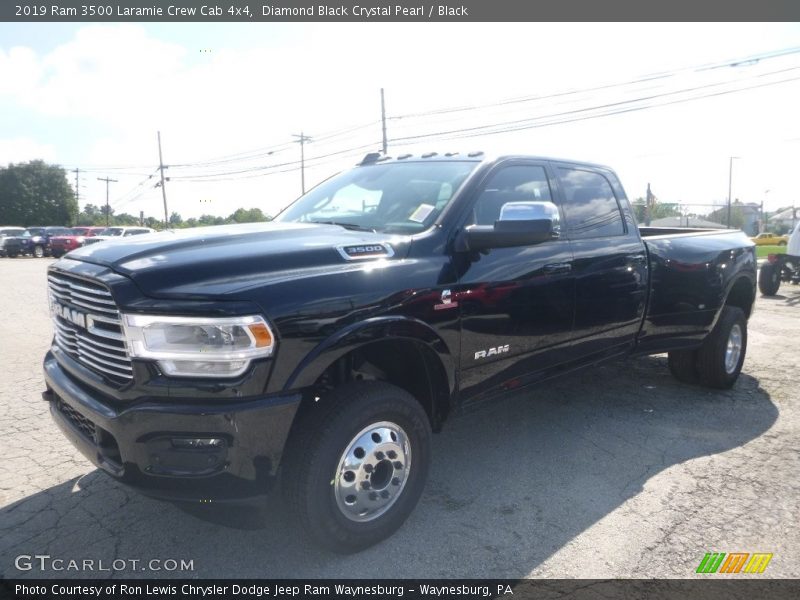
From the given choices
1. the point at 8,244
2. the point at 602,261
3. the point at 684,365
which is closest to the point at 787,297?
the point at 684,365

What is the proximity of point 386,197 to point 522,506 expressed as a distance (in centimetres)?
196

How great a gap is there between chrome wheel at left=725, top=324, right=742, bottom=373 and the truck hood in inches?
154

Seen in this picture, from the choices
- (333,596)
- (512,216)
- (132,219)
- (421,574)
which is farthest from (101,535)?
(132,219)

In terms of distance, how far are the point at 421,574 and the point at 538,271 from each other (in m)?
1.82

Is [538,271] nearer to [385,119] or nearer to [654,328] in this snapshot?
[654,328]

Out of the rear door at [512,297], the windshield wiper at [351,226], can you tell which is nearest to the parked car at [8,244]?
the windshield wiper at [351,226]

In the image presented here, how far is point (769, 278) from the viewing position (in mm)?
13258

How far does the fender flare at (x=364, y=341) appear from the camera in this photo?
247 cm

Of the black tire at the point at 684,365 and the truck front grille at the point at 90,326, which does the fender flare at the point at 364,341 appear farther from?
the black tire at the point at 684,365

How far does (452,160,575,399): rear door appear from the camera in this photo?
318cm

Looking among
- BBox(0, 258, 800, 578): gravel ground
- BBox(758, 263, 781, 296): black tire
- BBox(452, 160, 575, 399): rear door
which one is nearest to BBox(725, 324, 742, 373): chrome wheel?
BBox(0, 258, 800, 578): gravel ground

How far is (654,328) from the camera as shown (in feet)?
15.3

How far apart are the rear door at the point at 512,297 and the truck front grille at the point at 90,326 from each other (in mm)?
1585

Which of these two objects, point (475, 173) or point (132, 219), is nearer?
point (475, 173)
